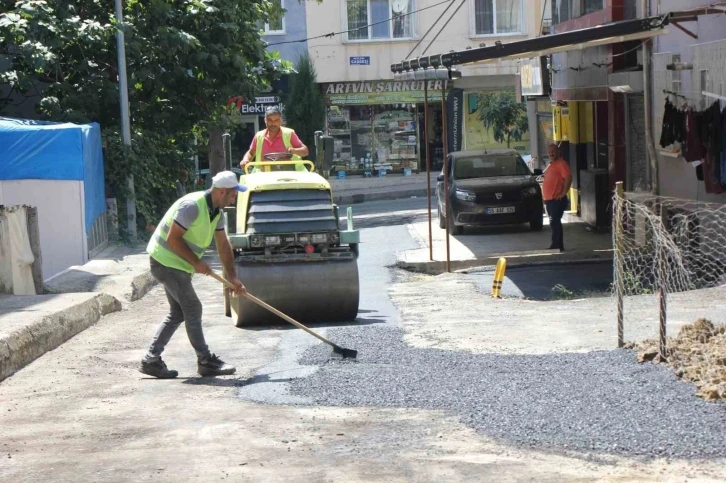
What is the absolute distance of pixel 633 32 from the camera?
13.2 meters

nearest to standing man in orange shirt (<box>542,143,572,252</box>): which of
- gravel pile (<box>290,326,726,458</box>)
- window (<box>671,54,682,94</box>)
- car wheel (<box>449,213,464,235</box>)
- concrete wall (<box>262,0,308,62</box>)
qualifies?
window (<box>671,54,682,94</box>)

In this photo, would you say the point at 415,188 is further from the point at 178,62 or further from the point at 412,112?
→ the point at 178,62

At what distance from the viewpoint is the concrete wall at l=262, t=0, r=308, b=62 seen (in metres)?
36.1

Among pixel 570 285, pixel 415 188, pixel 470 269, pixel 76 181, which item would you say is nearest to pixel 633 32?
pixel 570 285

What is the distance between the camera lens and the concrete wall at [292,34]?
1422 inches

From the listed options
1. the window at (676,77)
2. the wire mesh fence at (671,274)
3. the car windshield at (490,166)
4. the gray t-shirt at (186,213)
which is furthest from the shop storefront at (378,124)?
the gray t-shirt at (186,213)

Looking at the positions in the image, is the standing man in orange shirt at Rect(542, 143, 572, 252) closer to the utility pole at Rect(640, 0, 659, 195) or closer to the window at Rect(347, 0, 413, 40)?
the utility pole at Rect(640, 0, 659, 195)

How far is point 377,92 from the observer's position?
37.4m

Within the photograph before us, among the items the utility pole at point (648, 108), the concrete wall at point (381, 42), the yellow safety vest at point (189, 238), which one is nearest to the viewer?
the yellow safety vest at point (189, 238)

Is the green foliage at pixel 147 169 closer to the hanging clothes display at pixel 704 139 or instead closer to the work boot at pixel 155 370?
the hanging clothes display at pixel 704 139

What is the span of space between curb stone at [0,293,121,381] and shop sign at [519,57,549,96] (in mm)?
12867

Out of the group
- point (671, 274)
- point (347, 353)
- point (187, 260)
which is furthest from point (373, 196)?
point (187, 260)

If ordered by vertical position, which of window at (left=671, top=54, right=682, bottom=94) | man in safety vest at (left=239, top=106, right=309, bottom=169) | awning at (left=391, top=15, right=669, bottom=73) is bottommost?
man in safety vest at (left=239, top=106, right=309, bottom=169)

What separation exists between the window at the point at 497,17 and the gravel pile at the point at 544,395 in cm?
2825
